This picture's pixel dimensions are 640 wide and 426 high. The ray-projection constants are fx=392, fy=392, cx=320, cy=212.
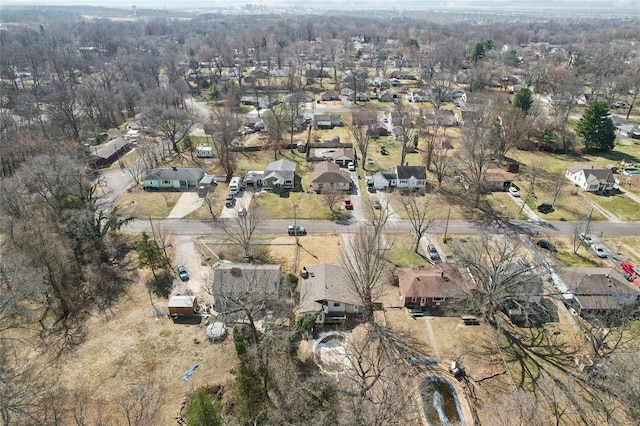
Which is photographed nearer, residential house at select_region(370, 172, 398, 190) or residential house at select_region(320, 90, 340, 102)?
residential house at select_region(370, 172, 398, 190)

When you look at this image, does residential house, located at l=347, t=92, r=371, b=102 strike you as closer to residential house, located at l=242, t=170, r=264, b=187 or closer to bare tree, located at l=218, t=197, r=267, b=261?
residential house, located at l=242, t=170, r=264, b=187

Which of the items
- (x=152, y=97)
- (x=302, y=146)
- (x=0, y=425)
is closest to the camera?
(x=0, y=425)

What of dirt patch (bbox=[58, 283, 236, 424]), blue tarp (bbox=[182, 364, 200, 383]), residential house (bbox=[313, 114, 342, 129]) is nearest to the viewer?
dirt patch (bbox=[58, 283, 236, 424])

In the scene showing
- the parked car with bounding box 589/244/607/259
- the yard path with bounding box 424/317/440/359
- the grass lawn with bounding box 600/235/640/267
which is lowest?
the yard path with bounding box 424/317/440/359

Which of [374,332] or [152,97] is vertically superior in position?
[152,97]

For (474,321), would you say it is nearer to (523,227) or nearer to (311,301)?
(311,301)

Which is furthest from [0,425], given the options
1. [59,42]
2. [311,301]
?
[59,42]

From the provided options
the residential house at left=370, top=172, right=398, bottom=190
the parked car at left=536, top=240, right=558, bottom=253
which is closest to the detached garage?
the residential house at left=370, top=172, right=398, bottom=190

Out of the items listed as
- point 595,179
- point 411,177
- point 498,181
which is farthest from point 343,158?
point 595,179
